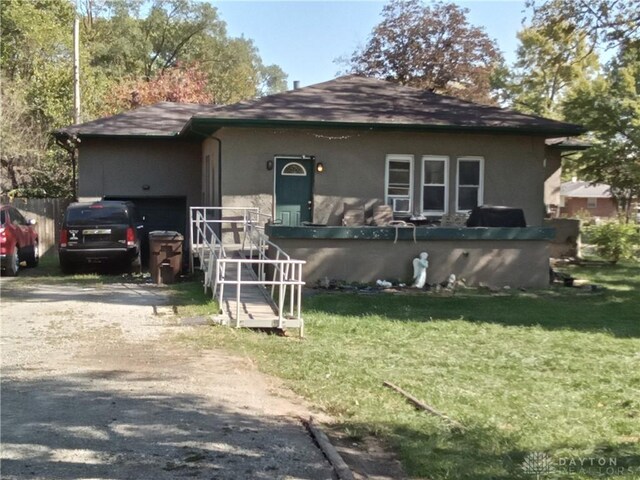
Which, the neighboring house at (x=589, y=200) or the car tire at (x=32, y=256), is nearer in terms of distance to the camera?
the car tire at (x=32, y=256)

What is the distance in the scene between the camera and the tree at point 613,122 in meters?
27.6

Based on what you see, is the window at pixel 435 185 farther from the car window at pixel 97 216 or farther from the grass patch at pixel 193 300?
the car window at pixel 97 216

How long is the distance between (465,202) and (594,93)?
1319cm

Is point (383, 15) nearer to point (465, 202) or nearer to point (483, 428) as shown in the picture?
point (465, 202)

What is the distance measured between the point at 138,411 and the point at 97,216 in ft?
38.6

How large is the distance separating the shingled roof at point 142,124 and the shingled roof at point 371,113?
3.20m

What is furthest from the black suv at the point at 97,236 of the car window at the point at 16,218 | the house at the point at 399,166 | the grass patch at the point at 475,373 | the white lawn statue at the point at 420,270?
the white lawn statue at the point at 420,270

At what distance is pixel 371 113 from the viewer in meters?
17.7

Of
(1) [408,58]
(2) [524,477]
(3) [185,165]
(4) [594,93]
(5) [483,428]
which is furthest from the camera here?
(1) [408,58]

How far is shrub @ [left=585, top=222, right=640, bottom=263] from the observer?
21547mm

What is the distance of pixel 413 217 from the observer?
58.7 feet

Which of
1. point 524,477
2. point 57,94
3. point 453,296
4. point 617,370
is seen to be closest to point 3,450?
point 524,477

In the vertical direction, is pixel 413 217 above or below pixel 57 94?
below

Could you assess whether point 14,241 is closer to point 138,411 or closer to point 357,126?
point 357,126
